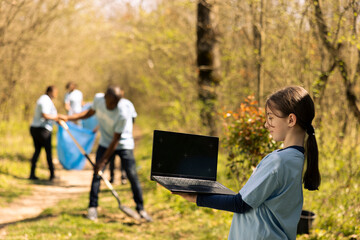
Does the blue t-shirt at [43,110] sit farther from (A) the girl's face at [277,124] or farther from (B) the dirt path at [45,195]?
(A) the girl's face at [277,124]

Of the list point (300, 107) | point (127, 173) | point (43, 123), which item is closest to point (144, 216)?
point (127, 173)

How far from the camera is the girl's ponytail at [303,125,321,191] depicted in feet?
7.03

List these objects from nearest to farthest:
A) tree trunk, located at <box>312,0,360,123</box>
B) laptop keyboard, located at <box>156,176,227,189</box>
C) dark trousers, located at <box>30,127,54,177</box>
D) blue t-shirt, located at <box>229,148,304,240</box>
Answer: blue t-shirt, located at <box>229,148,304,240</box>, laptop keyboard, located at <box>156,176,227,189</box>, tree trunk, located at <box>312,0,360,123</box>, dark trousers, located at <box>30,127,54,177</box>

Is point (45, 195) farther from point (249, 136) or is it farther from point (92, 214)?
point (249, 136)

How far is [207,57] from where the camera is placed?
902 centimetres

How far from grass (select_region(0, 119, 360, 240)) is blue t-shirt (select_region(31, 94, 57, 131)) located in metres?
1.71

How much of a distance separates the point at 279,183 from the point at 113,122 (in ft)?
13.7

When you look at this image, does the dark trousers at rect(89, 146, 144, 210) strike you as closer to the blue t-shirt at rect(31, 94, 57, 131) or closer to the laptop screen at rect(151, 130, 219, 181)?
the blue t-shirt at rect(31, 94, 57, 131)

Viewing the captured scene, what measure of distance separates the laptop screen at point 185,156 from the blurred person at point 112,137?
3.23m

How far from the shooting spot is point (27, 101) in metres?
15.5

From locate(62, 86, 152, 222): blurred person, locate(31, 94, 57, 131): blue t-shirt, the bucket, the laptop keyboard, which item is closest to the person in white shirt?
locate(31, 94, 57, 131): blue t-shirt

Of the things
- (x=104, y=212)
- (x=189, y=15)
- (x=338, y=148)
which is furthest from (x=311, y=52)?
(x=189, y=15)

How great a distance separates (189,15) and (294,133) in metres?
11.0

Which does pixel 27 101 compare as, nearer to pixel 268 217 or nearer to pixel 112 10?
pixel 112 10
